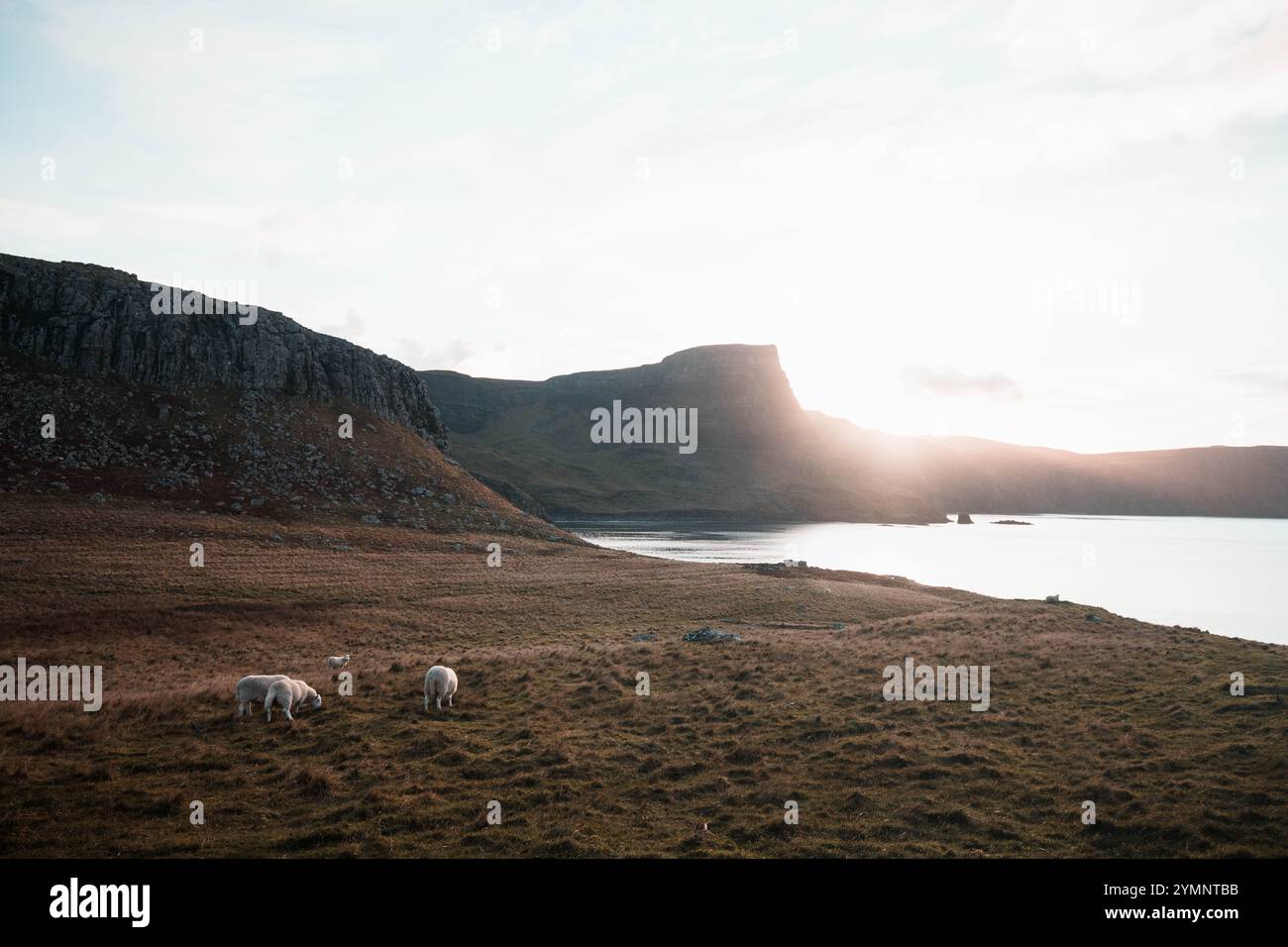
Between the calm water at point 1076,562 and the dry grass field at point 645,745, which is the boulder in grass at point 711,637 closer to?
the dry grass field at point 645,745

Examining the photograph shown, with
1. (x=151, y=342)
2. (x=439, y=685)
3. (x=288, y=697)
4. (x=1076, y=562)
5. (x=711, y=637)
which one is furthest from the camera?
(x=1076, y=562)

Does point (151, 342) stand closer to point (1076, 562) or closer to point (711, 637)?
point (711, 637)

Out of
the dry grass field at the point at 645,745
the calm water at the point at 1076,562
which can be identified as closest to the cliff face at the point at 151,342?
the calm water at the point at 1076,562

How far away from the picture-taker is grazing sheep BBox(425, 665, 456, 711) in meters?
20.9

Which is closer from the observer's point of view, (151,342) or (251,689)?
(251,689)

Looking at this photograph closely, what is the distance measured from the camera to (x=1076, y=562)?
363ft

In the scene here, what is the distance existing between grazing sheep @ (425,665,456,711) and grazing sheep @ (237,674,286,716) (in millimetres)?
3970

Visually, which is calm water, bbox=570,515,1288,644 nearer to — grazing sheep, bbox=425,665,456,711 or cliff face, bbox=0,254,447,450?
grazing sheep, bbox=425,665,456,711

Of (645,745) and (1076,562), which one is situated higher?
(645,745)

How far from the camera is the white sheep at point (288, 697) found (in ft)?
61.9

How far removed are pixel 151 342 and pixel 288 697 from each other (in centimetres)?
10438

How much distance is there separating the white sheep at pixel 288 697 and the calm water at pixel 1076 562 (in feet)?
200

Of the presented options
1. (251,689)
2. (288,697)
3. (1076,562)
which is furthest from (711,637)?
(1076,562)
